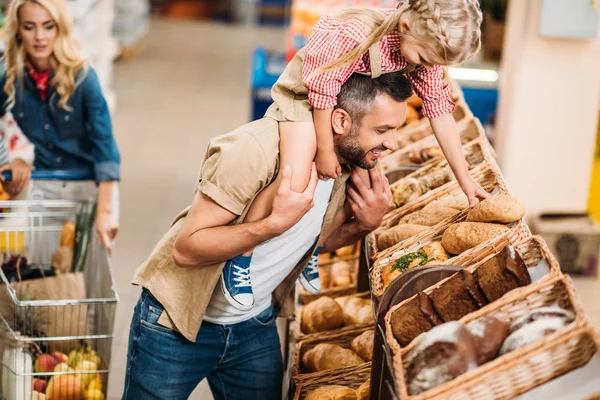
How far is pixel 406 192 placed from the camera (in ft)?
9.65

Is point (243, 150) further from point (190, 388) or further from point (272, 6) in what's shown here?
point (272, 6)

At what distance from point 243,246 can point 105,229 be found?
1.49 metres

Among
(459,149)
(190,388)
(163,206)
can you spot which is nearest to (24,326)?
(190,388)

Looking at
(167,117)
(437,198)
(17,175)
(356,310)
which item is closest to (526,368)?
(437,198)

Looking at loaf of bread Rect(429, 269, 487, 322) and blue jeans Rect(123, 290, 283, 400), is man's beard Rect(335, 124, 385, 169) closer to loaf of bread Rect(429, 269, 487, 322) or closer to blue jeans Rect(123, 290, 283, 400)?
loaf of bread Rect(429, 269, 487, 322)

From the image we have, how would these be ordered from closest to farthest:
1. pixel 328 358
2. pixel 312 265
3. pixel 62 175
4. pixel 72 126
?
pixel 312 265 < pixel 328 358 < pixel 62 175 < pixel 72 126

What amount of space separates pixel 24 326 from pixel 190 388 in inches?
36.6

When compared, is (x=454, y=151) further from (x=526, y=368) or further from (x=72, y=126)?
(x=72, y=126)

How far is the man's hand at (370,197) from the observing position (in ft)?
7.80

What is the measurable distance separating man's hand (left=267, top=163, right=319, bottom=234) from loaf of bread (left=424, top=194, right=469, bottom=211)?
2.27ft

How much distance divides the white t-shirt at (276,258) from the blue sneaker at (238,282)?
0.06m

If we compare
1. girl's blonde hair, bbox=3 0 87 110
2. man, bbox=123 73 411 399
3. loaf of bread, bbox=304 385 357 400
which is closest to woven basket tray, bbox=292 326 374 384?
loaf of bread, bbox=304 385 357 400

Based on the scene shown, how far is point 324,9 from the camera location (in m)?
6.68

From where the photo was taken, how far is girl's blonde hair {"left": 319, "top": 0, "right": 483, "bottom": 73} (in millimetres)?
1933
